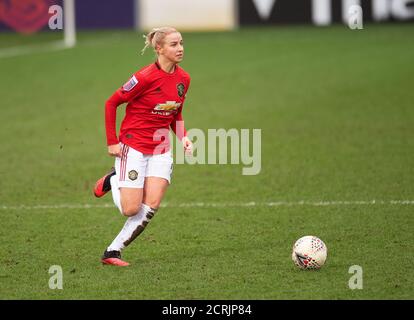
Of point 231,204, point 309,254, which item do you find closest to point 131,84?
point 309,254

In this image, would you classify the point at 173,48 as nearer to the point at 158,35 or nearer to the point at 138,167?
the point at 158,35

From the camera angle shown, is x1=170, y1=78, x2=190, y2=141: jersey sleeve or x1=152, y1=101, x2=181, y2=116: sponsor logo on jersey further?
x1=170, y1=78, x2=190, y2=141: jersey sleeve

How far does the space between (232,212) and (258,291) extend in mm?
3117

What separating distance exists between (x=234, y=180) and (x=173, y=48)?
432cm

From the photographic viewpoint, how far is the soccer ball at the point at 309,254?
27.5 feet

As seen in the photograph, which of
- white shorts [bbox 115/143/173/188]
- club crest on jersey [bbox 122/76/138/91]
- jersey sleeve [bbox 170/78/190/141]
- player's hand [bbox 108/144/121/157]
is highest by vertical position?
club crest on jersey [bbox 122/76/138/91]

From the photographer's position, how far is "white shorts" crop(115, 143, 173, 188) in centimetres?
883

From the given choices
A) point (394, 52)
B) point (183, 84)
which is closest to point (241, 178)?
point (183, 84)

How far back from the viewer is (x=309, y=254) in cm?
838

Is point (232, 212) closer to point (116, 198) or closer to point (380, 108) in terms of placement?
point (116, 198)

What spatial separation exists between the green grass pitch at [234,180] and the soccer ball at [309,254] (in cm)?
9

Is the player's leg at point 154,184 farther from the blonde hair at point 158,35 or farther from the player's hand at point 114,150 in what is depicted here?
the blonde hair at point 158,35

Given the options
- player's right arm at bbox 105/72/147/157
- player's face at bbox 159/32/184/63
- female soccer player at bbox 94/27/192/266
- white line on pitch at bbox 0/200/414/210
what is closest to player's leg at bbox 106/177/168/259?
female soccer player at bbox 94/27/192/266

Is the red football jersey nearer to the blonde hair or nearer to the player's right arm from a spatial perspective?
the player's right arm
